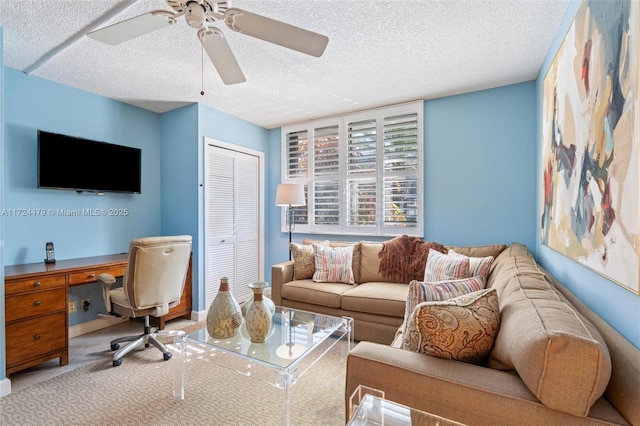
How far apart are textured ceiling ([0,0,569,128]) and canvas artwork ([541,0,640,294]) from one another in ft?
1.80

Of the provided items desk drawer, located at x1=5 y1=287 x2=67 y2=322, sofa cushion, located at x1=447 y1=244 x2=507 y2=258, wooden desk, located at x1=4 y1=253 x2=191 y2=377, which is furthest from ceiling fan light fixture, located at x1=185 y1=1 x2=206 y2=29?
sofa cushion, located at x1=447 y1=244 x2=507 y2=258

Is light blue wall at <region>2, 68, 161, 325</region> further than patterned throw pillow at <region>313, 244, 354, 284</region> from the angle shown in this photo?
No

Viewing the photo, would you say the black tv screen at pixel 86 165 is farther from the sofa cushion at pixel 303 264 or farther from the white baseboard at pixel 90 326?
the sofa cushion at pixel 303 264

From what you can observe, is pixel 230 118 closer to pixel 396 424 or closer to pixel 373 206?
pixel 373 206

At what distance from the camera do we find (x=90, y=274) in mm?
2557

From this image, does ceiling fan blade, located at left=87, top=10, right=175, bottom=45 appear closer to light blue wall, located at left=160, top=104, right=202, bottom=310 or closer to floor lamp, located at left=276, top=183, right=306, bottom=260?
light blue wall, located at left=160, top=104, right=202, bottom=310

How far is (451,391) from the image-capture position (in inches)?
38.5

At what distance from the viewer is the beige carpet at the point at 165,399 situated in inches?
67.2

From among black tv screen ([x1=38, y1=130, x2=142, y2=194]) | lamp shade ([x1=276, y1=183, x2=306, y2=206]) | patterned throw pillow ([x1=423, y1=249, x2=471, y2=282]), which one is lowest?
patterned throw pillow ([x1=423, y1=249, x2=471, y2=282])

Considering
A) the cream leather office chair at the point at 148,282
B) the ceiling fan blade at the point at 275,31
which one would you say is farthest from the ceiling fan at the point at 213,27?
the cream leather office chair at the point at 148,282

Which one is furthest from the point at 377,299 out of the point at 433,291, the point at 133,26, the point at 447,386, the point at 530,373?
the point at 133,26

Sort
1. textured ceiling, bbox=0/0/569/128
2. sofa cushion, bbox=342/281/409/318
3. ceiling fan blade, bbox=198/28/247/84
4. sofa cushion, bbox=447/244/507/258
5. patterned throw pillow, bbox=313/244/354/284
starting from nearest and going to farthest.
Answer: ceiling fan blade, bbox=198/28/247/84
textured ceiling, bbox=0/0/569/128
sofa cushion, bbox=342/281/409/318
sofa cushion, bbox=447/244/507/258
patterned throw pillow, bbox=313/244/354/284

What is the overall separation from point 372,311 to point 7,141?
3.49 metres

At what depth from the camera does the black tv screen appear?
106 inches
